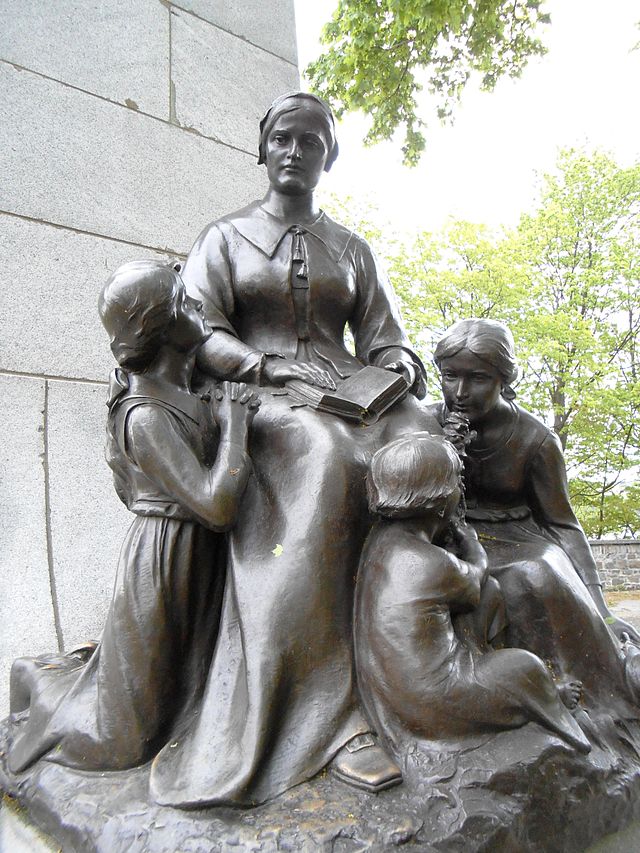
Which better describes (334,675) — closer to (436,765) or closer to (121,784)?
(436,765)

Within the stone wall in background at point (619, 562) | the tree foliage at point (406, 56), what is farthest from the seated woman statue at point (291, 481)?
the stone wall in background at point (619, 562)

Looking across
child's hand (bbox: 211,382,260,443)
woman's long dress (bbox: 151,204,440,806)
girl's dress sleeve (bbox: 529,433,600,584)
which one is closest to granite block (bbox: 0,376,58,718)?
woman's long dress (bbox: 151,204,440,806)

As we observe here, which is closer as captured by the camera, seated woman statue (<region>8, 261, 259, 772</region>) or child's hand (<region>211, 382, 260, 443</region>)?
seated woman statue (<region>8, 261, 259, 772</region>)

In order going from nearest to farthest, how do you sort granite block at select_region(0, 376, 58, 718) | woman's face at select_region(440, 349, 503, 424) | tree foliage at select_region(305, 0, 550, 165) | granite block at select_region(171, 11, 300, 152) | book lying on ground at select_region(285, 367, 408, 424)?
book lying on ground at select_region(285, 367, 408, 424) → woman's face at select_region(440, 349, 503, 424) → granite block at select_region(0, 376, 58, 718) → granite block at select_region(171, 11, 300, 152) → tree foliage at select_region(305, 0, 550, 165)

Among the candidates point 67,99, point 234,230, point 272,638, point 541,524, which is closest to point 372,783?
point 272,638

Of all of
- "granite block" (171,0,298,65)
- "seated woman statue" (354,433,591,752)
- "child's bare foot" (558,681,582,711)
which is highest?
"granite block" (171,0,298,65)

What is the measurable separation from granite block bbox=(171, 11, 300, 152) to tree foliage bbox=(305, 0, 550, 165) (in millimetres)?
2171

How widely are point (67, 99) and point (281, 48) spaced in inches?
59.0

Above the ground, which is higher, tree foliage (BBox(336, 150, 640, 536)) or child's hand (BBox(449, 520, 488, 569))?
tree foliage (BBox(336, 150, 640, 536))

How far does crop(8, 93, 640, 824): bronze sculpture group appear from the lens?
1.65 metres

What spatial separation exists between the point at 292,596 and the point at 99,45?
3.27 metres

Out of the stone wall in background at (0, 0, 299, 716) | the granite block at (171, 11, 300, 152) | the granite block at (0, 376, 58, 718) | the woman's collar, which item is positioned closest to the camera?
the woman's collar

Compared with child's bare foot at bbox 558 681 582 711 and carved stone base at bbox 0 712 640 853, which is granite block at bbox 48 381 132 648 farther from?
child's bare foot at bbox 558 681 582 711

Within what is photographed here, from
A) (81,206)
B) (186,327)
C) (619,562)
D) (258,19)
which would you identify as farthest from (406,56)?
(619,562)
